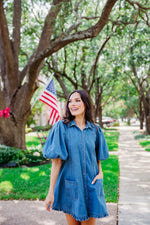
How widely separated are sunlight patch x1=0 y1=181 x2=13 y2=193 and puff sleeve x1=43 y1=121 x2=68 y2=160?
3.48 m

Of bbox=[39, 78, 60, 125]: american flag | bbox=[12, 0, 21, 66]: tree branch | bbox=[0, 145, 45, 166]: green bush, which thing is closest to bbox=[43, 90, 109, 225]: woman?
bbox=[39, 78, 60, 125]: american flag

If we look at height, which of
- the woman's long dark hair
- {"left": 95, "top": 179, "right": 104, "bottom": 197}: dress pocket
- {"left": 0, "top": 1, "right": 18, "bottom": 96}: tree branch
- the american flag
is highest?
{"left": 0, "top": 1, "right": 18, "bottom": 96}: tree branch

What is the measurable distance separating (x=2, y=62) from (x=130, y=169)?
607 cm

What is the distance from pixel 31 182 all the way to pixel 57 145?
13.1ft

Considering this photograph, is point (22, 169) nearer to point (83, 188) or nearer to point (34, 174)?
point (34, 174)

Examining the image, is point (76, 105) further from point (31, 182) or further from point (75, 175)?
point (31, 182)

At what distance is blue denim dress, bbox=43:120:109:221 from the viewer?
6.79 ft

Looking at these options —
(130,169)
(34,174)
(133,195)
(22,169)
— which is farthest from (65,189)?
(130,169)

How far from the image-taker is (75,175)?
211cm

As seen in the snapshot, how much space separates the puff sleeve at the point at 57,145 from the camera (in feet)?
6.86

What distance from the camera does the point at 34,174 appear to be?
21.0 ft

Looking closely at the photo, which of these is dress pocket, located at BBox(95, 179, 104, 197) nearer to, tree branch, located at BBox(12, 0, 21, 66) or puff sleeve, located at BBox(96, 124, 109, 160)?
puff sleeve, located at BBox(96, 124, 109, 160)

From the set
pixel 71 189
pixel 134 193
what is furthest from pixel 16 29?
pixel 71 189

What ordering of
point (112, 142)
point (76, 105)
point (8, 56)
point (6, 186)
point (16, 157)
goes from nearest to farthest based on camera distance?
point (76, 105) → point (6, 186) → point (16, 157) → point (8, 56) → point (112, 142)
